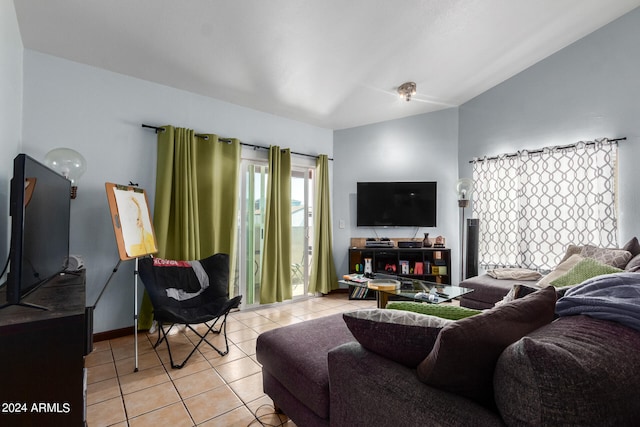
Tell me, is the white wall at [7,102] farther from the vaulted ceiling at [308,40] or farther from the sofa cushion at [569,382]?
the sofa cushion at [569,382]

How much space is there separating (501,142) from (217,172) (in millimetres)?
3817

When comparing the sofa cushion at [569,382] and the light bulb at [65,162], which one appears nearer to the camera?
the sofa cushion at [569,382]

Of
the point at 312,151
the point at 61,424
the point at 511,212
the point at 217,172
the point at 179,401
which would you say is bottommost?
the point at 179,401

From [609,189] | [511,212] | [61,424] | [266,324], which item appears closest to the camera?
[61,424]

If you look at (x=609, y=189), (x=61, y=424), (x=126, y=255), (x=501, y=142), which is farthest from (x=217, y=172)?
(x=609, y=189)

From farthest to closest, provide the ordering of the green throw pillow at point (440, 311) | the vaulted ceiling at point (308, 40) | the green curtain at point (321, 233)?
the green curtain at point (321, 233) < the vaulted ceiling at point (308, 40) < the green throw pillow at point (440, 311)

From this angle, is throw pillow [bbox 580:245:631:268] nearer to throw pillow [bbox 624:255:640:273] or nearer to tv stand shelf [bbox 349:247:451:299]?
throw pillow [bbox 624:255:640:273]

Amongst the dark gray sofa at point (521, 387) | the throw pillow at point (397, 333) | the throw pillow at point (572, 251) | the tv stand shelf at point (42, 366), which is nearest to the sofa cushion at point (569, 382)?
the dark gray sofa at point (521, 387)

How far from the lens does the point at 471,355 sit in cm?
83

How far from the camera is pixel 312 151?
15.1 ft

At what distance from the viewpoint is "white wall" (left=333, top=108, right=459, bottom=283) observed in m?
4.65

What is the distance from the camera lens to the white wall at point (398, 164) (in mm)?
4648

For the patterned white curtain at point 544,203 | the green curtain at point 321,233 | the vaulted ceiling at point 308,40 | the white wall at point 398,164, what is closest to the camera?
the vaulted ceiling at point 308,40

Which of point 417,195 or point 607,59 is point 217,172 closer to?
point 417,195
